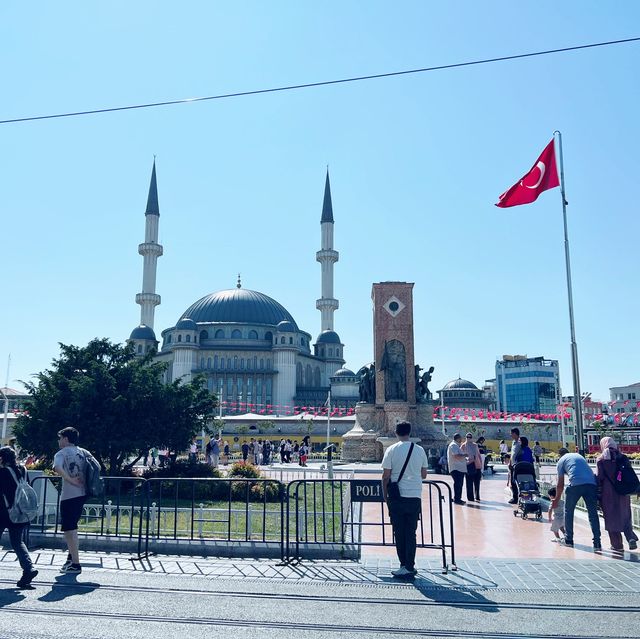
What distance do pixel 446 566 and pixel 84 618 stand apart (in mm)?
4113

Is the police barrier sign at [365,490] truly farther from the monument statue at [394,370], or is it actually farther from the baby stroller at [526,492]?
the monument statue at [394,370]

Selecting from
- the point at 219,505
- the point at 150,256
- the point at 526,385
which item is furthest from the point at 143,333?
the point at 219,505

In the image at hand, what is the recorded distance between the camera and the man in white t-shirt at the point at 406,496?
23.6ft

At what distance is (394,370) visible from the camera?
28.0m

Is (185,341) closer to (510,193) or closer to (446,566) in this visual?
(510,193)

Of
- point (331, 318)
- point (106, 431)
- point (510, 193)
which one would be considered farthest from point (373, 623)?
point (331, 318)

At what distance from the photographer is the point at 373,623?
17.7ft

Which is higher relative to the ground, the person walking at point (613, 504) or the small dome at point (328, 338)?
the small dome at point (328, 338)

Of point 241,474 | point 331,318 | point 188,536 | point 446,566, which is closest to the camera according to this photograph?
point 446,566

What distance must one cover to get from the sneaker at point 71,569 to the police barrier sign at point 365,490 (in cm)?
333

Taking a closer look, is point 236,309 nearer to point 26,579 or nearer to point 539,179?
point 539,179

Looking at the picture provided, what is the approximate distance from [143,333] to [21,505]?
79959 mm

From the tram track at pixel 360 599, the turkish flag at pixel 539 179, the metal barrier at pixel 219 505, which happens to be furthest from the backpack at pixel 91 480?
the turkish flag at pixel 539 179

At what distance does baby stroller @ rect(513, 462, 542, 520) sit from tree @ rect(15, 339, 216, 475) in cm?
1143
